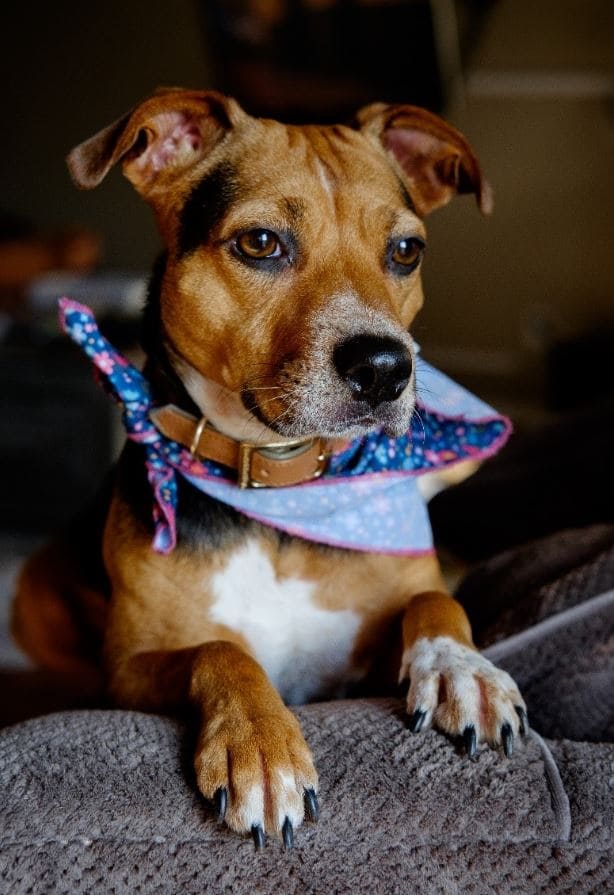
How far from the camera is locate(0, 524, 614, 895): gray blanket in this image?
3.76 feet

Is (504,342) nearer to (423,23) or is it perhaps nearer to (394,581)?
(423,23)

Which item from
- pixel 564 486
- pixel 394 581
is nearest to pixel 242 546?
pixel 394 581

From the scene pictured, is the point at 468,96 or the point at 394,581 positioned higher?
the point at 394,581

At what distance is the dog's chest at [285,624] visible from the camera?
1.85 m

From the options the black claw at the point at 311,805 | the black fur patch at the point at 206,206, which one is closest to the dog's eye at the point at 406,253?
the black fur patch at the point at 206,206

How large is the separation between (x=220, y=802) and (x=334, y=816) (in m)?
0.15

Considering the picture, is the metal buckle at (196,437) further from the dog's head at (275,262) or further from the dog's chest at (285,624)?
the dog's chest at (285,624)

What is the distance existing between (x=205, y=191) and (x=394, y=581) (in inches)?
34.1

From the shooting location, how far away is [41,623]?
268cm

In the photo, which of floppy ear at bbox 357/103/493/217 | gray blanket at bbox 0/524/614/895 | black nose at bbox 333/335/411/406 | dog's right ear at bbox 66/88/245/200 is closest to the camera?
gray blanket at bbox 0/524/614/895

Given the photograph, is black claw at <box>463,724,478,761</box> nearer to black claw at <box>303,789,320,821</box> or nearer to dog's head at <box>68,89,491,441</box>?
black claw at <box>303,789,320,821</box>

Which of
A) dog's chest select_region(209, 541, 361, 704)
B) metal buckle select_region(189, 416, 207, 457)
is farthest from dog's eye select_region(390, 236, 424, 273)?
dog's chest select_region(209, 541, 361, 704)

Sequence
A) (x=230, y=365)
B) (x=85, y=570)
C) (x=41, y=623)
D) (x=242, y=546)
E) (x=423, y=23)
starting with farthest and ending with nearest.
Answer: (x=423, y=23), (x=41, y=623), (x=85, y=570), (x=242, y=546), (x=230, y=365)

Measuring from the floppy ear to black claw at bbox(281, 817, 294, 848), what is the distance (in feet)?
4.43
